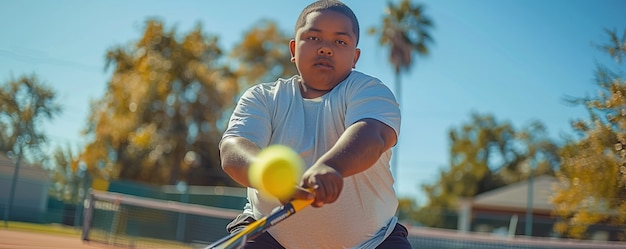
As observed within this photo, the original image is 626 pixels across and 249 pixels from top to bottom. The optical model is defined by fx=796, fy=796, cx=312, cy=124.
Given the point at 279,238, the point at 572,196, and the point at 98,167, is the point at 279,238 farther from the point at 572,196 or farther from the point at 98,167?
the point at 98,167

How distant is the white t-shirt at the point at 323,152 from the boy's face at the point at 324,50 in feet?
0.17

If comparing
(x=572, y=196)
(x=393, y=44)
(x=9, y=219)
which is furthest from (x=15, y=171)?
(x=393, y=44)

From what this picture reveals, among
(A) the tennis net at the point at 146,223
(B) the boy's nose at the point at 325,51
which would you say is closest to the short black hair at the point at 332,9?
(B) the boy's nose at the point at 325,51

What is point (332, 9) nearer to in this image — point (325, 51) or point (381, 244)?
point (325, 51)

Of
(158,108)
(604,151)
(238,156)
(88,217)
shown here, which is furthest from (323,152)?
(158,108)

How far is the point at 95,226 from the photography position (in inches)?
684

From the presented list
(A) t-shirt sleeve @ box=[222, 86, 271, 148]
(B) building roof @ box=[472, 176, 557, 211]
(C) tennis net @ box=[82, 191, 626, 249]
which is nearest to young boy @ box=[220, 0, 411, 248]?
(A) t-shirt sleeve @ box=[222, 86, 271, 148]

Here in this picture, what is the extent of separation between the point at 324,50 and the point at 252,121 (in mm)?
369

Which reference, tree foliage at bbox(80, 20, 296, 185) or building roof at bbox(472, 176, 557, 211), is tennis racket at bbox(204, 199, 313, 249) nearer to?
tree foliage at bbox(80, 20, 296, 185)

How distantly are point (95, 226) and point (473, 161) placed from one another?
5175cm

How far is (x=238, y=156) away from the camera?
8.41 feet

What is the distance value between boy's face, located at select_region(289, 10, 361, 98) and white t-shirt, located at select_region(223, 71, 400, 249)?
51 millimetres

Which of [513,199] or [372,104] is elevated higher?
[513,199]

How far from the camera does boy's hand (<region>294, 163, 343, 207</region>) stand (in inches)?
88.3
